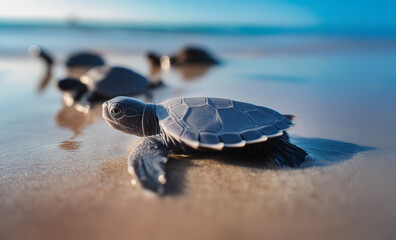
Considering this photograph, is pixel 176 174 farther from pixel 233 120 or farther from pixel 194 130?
pixel 233 120

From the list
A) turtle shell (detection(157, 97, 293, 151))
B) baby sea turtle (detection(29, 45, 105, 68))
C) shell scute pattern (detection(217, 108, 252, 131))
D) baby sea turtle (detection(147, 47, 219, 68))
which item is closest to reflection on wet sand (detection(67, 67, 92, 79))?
baby sea turtle (detection(29, 45, 105, 68))

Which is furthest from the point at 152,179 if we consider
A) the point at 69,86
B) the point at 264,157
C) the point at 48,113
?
the point at 69,86

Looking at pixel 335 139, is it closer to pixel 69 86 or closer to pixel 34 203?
pixel 34 203

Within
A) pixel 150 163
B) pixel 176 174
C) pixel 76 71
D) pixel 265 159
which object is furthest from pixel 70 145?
pixel 76 71

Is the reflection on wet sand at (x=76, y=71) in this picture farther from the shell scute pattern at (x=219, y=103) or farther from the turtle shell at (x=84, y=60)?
the shell scute pattern at (x=219, y=103)

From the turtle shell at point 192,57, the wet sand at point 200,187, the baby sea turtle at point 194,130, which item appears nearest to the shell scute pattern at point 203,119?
the baby sea turtle at point 194,130

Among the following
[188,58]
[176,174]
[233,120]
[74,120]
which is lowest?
[74,120]
